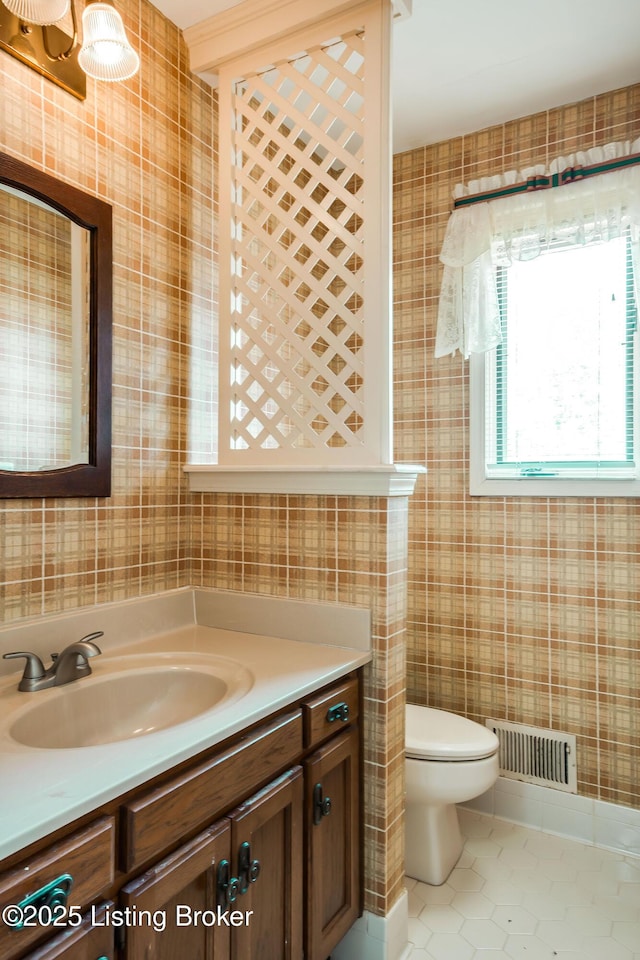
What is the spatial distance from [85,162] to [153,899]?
1636 mm

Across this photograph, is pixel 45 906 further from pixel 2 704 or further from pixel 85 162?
pixel 85 162

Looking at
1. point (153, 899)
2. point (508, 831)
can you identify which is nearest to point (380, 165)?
point (153, 899)

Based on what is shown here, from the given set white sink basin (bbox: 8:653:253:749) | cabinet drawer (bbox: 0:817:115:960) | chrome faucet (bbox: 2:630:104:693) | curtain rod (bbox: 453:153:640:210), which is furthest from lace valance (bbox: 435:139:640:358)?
cabinet drawer (bbox: 0:817:115:960)

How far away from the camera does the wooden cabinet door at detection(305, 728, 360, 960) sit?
4.45 feet

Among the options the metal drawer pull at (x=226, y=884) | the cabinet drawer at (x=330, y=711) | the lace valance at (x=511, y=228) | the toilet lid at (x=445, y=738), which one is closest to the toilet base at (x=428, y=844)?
the toilet lid at (x=445, y=738)

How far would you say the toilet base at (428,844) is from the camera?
193cm

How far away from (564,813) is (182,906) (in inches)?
67.5

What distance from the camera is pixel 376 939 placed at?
62.6 inches

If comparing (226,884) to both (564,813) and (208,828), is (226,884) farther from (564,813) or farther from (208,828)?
(564,813)

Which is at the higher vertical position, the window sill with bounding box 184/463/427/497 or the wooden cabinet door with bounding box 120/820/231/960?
the window sill with bounding box 184/463/427/497

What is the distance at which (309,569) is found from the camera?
1702 millimetres

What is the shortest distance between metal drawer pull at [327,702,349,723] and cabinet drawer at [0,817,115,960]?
25.0 inches

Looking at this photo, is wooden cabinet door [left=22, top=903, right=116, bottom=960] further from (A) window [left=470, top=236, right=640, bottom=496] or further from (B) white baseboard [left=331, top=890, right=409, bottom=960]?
(A) window [left=470, top=236, right=640, bottom=496]

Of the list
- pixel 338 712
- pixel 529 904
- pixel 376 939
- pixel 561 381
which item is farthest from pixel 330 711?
pixel 561 381
